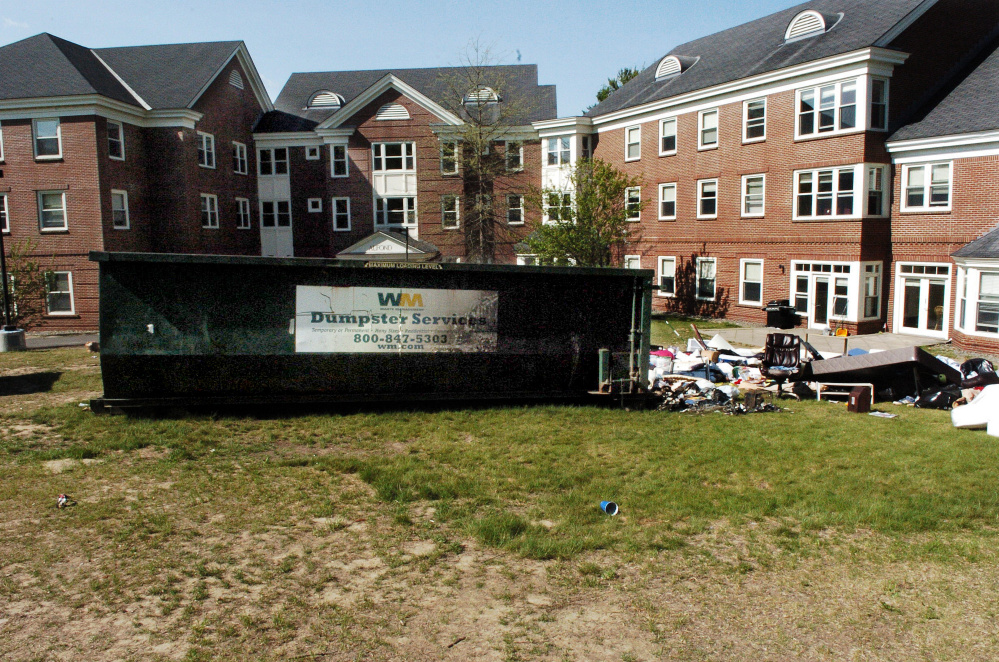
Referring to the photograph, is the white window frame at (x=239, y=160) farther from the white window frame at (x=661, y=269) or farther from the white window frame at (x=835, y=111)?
the white window frame at (x=835, y=111)

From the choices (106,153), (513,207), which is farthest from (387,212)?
(106,153)

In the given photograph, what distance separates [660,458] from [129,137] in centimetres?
3224

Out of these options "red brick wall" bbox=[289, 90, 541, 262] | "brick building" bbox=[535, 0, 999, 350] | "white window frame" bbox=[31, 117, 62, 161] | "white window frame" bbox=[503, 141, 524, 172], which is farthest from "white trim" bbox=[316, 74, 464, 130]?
"white window frame" bbox=[31, 117, 62, 161]

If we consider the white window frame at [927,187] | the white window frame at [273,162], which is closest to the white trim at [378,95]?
the white window frame at [273,162]

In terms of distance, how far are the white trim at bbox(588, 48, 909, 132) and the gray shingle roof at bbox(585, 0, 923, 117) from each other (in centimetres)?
24

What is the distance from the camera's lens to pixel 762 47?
31.4 meters

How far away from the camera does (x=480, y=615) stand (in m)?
6.08

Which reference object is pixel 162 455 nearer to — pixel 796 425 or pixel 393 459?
pixel 393 459

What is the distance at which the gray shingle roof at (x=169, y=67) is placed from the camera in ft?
117

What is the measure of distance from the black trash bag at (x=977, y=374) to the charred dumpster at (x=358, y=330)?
23.9 feet

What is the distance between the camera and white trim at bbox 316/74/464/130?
136ft

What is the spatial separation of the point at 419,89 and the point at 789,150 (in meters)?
25.1

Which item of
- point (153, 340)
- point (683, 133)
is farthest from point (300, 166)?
point (153, 340)

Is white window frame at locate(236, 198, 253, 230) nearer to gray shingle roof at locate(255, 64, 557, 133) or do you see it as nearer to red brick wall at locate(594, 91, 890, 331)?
gray shingle roof at locate(255, 64, 557, 133)
